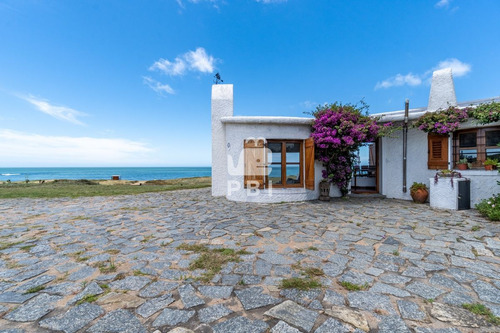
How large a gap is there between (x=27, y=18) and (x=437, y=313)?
44.5 feet

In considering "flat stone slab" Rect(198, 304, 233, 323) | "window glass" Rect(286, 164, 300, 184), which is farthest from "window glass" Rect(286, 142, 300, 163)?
"flat stone slab" Rect(198, 304, 233, 323)

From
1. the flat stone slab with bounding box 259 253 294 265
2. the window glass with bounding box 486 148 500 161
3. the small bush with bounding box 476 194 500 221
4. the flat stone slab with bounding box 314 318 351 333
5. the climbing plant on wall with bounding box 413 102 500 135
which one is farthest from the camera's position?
the window glass with bounding box 486 148 500 161

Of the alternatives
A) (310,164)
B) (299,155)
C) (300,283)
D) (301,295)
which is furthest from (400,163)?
(301,295)

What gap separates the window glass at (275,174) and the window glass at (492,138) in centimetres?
641

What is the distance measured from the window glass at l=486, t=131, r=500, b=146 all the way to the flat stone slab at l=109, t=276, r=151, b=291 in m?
9.61

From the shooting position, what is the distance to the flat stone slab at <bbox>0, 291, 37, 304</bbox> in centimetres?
209

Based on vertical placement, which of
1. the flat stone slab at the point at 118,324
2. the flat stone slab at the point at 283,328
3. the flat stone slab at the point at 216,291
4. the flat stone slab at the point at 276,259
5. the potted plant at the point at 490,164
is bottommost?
the flat stone slab at the point at 276,259

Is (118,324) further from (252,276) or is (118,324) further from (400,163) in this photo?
(400,163)

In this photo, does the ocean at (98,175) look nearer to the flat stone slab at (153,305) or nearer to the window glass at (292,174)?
the window glass at (292,174)

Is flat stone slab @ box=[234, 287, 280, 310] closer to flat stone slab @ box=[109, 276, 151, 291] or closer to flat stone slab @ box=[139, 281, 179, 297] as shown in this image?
flat stone slab @ box=[139, 281, 179, 297]

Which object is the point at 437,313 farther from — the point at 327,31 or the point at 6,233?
the point at 327,31

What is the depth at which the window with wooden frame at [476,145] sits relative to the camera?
6.35 meters

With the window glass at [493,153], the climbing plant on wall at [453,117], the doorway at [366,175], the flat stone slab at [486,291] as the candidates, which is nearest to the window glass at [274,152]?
the doorway at [366,175]

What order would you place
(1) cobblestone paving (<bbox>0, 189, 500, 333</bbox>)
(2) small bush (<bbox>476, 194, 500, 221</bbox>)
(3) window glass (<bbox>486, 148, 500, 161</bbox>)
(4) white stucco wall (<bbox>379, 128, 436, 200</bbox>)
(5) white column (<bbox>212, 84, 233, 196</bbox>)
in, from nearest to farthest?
(1) cobblestone paving (<bbox>0, 189, 500, 333</bbox>) < (2) small bush (<bbox>476, 194, 500, 221</bbox>) < (3) window glass (<bbox>486, 148, 500, 161</bbox>) < (4) white stucco wall (<bbox>379, 128, 436, 200</bbox>) < (5) white column (<bbox>212, 84, 233, 196</bbox>)
